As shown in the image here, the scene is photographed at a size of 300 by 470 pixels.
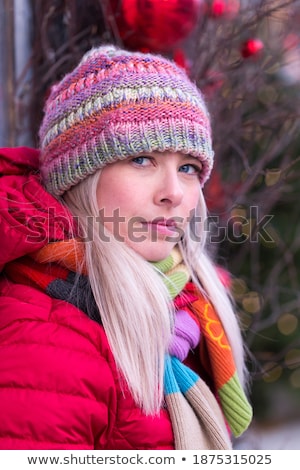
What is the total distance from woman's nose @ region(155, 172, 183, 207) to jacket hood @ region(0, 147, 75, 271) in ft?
0.90

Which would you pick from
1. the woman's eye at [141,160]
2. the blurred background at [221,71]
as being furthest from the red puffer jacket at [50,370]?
the blurred background at [221,71]

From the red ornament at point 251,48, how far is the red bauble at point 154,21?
0.75 feet

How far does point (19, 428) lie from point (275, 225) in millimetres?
2363

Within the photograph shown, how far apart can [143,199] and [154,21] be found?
858 millimetres

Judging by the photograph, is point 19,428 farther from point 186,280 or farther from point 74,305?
point 186,280

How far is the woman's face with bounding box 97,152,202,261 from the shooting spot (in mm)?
1698

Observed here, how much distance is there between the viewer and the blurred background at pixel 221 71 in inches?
91.0

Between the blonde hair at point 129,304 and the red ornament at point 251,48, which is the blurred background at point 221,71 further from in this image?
the blonde hair at point 129,304

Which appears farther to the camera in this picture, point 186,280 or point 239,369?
point 239,369

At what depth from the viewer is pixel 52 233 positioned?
166 centimetres

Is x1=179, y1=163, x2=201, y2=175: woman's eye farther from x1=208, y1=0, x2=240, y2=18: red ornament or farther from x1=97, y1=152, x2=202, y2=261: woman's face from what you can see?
x1=208, y1=0, x2=240, y2=18: red ornament
